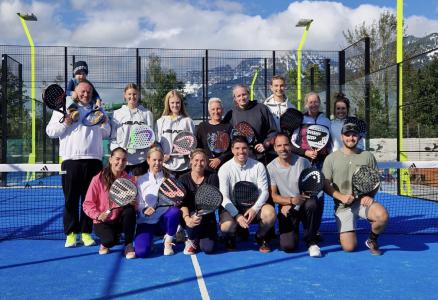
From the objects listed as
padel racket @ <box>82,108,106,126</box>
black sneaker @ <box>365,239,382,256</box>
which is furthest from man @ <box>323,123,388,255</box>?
padel racket @ <box>82,108,106,126</box>

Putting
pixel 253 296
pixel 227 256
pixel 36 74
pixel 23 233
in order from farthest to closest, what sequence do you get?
pixel 36 74
pixel 23 233
pixel 227 256
pixel 253 296

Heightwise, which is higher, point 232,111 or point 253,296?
point 232,111

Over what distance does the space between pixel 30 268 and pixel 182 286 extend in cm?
173

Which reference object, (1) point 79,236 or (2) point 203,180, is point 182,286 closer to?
(2) point 203,180

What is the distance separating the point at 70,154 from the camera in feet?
17.9

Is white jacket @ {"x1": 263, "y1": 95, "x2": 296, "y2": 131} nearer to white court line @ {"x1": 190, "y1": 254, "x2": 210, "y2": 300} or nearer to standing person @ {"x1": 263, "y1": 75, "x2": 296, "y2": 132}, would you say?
standing person @ {"x1": 263, "y1": 75, "x2": 296, "y2": 132}

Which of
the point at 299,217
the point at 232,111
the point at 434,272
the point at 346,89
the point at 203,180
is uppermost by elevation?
the point at 346,89

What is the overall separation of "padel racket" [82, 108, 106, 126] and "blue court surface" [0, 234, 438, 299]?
1546mm

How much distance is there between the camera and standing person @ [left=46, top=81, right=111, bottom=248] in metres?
5.43

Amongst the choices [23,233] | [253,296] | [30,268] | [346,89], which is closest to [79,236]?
[23,233]

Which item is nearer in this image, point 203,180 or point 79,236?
point 203,180

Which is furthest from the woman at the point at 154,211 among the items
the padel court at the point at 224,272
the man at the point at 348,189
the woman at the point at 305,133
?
the man at the point at 348,189

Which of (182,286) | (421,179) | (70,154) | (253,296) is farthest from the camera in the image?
(421,179)

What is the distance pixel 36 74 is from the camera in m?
13.8
